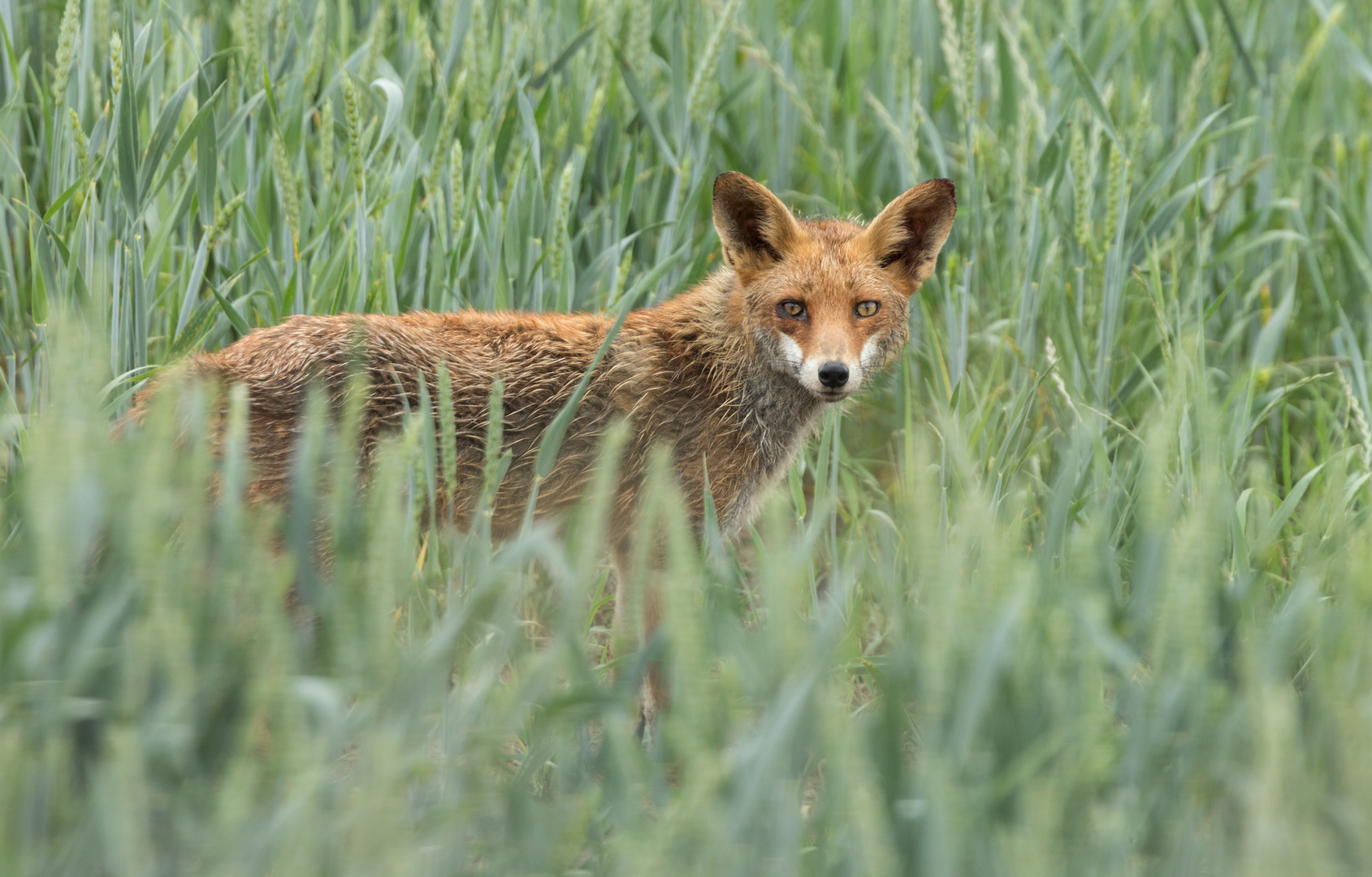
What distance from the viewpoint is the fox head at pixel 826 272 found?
414 cm

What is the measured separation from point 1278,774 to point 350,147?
10.7ft

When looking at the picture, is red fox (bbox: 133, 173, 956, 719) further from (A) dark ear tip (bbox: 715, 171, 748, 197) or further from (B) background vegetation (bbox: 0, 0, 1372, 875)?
(B) background vegetation (bbox: 0, 0, 1372, 875)

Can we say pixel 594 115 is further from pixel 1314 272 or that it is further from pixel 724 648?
pixel 1314 272

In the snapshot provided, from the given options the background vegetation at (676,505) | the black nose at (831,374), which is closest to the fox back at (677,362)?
the black nose at (831,374)

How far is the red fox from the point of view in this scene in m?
3.78

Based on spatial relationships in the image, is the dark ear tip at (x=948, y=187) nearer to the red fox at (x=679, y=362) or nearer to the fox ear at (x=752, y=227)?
the red fox at (x=679, y=362)

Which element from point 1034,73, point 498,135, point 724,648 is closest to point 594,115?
point 498,135

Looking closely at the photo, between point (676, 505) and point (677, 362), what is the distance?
2453mm

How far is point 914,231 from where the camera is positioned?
447cm

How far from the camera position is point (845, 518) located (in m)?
4.25

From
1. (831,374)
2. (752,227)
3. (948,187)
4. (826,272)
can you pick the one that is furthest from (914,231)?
(831,374)

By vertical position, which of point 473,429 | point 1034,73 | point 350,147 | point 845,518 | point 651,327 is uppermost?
point 1034,73

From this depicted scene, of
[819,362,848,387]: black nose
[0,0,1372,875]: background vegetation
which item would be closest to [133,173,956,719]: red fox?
[819,362,848,387]: black nose

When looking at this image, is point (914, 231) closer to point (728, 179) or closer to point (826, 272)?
point (826, 272)
